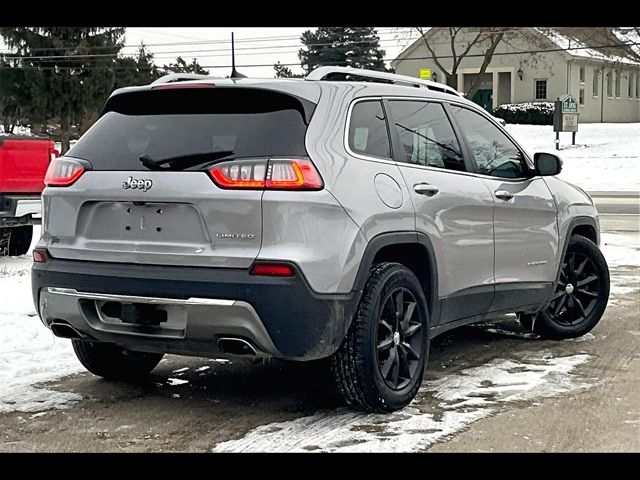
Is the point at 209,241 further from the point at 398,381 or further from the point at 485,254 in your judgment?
the point at 485,254

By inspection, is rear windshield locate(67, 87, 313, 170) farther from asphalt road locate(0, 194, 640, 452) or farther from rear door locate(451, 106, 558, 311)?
rear door locate(451, 106, 558, 311)

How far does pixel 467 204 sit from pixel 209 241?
1854 mm

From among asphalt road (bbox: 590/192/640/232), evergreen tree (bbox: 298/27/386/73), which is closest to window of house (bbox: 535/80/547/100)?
evergreen tree (bbox: 298/27/386/73)

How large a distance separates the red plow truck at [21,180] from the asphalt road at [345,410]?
16.9 ft

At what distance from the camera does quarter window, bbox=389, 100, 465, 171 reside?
553cm

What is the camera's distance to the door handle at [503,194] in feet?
20.3

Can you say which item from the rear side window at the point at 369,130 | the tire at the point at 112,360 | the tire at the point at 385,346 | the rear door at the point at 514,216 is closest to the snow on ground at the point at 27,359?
the tire at the point at 112,360

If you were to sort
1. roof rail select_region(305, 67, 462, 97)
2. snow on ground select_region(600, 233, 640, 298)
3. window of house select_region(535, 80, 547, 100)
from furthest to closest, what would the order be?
window of house select_region(535, 80, 547, 100)
snow on ground select_region(600, 233, 640, 298)
roof rail select_region(305, 67, 462, 97)

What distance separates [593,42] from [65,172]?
54.5 m

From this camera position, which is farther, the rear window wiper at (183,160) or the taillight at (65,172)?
the taillight at (65,172)

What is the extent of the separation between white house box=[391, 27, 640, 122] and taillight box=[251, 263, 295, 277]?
163 ft

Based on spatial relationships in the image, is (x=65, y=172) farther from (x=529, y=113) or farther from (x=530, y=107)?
(x=530, y=107)

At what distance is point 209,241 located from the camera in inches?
184

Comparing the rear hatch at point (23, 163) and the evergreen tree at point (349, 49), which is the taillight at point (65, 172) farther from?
the evergreen tree at point (349, 49)
